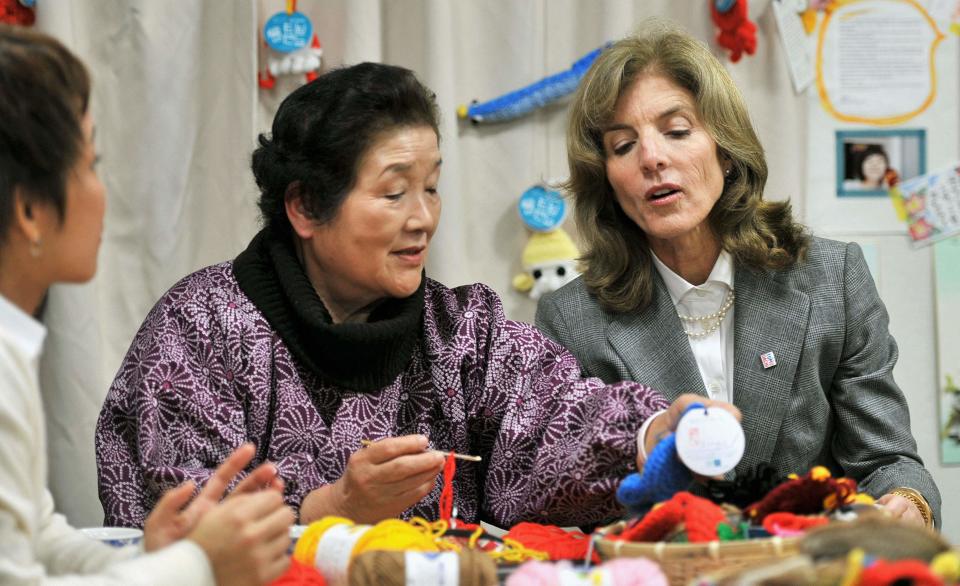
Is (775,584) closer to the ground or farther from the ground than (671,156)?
closer to the ground

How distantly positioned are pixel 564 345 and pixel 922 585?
1.22 m

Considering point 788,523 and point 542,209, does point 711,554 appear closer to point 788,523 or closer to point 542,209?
point 788,523

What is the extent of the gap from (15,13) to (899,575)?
218cm

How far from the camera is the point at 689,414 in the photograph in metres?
1.26

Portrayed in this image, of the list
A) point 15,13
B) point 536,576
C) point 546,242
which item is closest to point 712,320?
point 546,242

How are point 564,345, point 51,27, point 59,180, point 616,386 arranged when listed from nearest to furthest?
1. point 59,180
2. point 616,386
3. point 564,345
4. point 51,27

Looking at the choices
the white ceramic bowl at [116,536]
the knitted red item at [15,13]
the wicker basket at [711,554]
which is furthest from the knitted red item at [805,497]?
the knitted red item at [15,13]

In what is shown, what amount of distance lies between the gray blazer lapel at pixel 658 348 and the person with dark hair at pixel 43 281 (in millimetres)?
1027

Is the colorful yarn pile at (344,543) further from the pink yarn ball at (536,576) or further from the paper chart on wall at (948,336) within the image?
the paper chart on wall at (948,336)

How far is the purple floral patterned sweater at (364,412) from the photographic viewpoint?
60.8 inches

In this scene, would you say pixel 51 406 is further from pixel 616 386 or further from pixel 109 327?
pixel 616 386

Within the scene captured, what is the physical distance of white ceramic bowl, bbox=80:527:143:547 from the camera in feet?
3.83

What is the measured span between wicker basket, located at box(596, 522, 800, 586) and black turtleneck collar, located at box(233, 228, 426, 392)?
2.45 feet

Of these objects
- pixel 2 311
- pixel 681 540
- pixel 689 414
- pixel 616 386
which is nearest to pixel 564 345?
pixel 616 386
